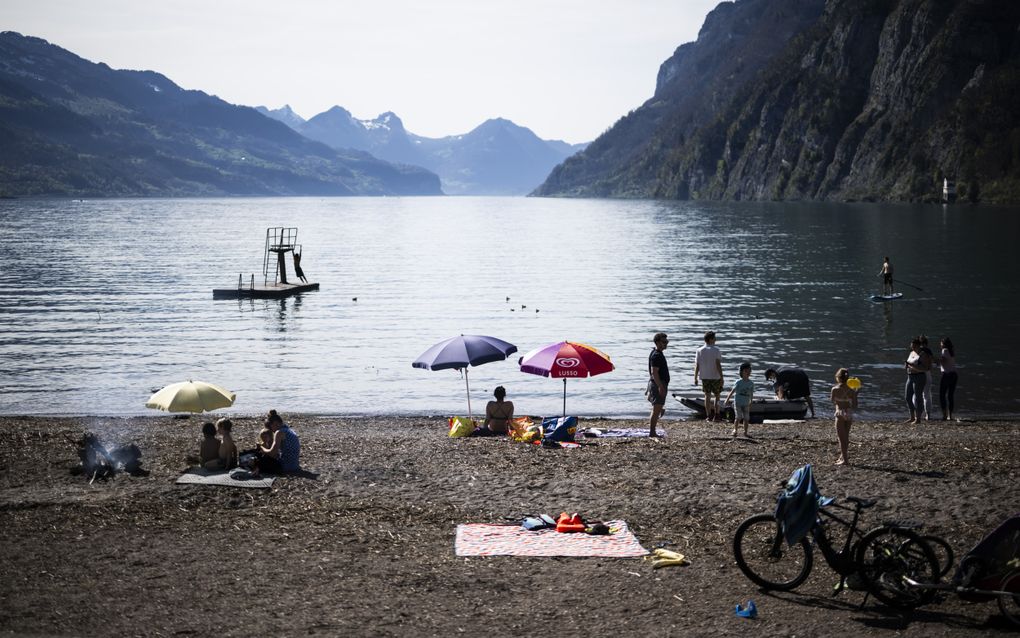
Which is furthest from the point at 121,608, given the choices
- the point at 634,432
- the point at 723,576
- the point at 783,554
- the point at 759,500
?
the point at 634,432

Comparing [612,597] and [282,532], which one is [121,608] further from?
[612,597]

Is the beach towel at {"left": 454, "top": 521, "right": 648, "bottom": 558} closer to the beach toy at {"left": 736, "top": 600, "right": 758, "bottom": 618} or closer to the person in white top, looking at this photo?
the beach toy at {"left": 736, "top": 600, "right": 758, "bottom": 618}

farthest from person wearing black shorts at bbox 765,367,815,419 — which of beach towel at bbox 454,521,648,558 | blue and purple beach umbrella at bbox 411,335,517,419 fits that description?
beach towel at bbox 454,521,648,558

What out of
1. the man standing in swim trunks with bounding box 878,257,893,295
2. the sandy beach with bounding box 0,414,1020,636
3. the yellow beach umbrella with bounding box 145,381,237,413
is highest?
the man standing in swim trunks with bounding box 878,257,893,295

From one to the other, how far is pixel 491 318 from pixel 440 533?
49613 millimetres

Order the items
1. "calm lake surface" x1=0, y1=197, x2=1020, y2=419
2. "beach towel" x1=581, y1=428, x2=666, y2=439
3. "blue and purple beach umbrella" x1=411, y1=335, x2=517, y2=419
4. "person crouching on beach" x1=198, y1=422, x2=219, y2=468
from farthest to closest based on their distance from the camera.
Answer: "calm lake surface" x1=0, y1=197, x2=1020, y2=419 → "blue and purple beach umbrella" x1=411, y1=335, x2=517, y2=419 → "beach towel" x1=581, y1=428, x2=666, y2=439 → "person crouching on beach" x1=198, y1=422, x2=219, y2=468

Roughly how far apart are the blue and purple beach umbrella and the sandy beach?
8.79 ft

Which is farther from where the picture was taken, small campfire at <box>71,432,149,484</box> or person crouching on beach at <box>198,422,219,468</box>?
person crouching on beach at <box>198,422,219,468</box>

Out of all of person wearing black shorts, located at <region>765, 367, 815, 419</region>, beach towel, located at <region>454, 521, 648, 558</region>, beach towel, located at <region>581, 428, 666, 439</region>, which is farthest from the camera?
person wearing black shorts, located at <region>765, 367, 815, 419</region>

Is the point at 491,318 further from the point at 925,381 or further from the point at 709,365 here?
the point at 709,365

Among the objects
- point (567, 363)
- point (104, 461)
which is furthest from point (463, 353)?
point (104, 461)

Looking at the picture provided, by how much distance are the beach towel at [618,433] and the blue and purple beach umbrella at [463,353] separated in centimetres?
322

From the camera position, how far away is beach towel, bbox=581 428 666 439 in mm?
26344

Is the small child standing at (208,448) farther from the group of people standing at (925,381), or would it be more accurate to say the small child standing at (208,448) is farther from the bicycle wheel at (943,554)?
the group of people standing at (925,381)
